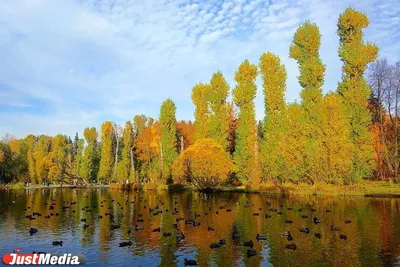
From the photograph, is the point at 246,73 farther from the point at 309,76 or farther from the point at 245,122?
the point at 309,76

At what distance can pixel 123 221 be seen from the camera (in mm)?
27984

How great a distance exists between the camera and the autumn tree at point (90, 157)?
92.1m

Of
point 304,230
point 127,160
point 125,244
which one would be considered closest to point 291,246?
point 304,230

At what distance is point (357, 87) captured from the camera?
166 ft

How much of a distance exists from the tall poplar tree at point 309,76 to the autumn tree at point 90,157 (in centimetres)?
6023

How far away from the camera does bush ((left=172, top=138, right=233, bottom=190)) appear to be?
55.2 meters

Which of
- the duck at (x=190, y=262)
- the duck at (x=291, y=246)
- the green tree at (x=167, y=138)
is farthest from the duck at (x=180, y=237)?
the green tree at (x=167, y=138)

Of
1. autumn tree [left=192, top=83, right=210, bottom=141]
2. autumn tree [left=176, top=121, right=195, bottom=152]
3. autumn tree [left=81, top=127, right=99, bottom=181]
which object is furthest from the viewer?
autumn tree [left=81, top=127, right=99, bottom=181]

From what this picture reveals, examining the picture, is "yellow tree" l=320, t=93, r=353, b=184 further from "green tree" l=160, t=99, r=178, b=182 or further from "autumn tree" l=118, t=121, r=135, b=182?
"autumn tree" l=118, t=121, r=135, b=182

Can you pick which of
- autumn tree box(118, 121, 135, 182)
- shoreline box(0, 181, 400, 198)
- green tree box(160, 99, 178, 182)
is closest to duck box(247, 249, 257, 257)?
shoreline box(0, 181, 400, 198)

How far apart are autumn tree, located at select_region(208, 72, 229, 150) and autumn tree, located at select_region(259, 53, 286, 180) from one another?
27.9 feet

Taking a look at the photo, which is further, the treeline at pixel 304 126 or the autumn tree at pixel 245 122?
the autumn tree at pixel 245 122

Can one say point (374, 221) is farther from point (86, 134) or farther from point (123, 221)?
point (86, 134)

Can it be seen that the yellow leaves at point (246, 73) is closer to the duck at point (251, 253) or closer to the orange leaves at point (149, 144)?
the orange leaves at point (149, 144)
